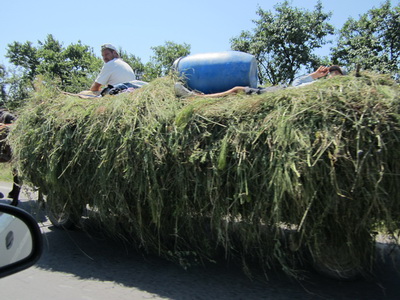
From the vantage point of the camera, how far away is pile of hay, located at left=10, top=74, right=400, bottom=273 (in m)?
2.33

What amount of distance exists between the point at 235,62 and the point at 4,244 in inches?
104

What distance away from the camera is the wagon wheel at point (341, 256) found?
263 centimetres

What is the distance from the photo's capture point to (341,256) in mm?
2793

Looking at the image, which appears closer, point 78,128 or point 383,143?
point 383,143

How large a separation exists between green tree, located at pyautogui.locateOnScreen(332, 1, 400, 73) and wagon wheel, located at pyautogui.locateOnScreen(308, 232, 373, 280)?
11210mm

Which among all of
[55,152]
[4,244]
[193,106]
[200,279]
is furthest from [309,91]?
[55,152]

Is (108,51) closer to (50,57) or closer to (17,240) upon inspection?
(17,240)

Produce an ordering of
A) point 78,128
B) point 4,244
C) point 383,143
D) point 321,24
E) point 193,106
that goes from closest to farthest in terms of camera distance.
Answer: point 4,244
point 383,143
point 193,106
point 78,128
point 321,24

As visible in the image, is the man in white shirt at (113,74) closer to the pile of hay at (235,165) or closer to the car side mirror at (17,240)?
the pile of hay at (235,165)

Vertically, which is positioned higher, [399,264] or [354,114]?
[354,114]

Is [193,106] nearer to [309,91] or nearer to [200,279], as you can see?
[309,91]

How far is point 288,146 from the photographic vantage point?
2441mm

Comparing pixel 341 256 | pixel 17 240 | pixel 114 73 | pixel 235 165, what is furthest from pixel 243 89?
pixel 114 73

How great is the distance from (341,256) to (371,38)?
1321cm
